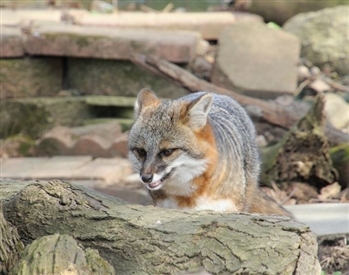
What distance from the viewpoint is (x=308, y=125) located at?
699cm

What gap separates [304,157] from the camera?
705 centimetres

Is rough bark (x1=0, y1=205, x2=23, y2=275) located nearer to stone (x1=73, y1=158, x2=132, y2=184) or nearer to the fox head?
the fox head

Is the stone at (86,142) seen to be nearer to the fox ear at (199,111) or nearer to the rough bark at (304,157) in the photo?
the rough bark at (304,157)

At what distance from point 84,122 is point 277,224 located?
5.20 metres

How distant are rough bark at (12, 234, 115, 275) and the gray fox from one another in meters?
1.57

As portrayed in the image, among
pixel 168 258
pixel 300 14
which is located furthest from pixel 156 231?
pixel 300 14

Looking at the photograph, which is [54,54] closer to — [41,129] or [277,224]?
[41,129]

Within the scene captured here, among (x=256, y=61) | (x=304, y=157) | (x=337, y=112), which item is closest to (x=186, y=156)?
(x=304, y=157)

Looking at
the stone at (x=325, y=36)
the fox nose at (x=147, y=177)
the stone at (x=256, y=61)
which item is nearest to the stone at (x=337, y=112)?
the stone at (x=256, y=61)

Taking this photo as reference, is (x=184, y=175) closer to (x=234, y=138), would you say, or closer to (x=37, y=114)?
(x=234, y=138)

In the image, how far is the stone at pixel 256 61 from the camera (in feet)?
27.9

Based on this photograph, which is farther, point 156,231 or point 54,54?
point 54,54

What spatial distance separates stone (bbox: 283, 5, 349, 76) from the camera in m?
10.9

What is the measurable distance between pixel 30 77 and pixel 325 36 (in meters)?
4.53
